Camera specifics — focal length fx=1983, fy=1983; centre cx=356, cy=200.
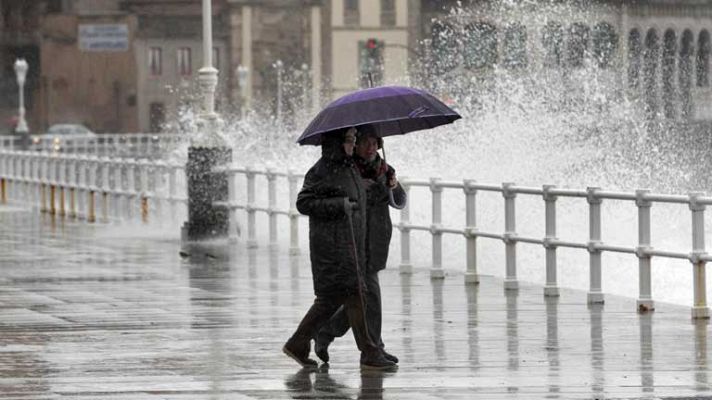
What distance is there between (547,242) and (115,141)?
73.2 meters

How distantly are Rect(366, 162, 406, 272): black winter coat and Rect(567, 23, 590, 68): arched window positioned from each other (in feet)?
262

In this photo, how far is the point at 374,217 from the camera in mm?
13242

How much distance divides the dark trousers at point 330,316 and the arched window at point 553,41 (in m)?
72.7

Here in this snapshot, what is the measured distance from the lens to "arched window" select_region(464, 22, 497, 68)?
9712 centimetres

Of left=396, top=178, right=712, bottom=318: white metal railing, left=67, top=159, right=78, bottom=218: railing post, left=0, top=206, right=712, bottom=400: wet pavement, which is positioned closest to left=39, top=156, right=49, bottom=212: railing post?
left=67, top=159, right=78, bottom=218: railing post

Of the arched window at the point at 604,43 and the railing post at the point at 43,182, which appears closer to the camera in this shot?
the railing post at the point at 43,182

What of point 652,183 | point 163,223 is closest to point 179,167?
point 163,223

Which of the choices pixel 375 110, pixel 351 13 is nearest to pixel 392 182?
pixel 375 110

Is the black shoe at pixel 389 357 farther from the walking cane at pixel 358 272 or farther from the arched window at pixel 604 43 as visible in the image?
the arched window at pixel 604 43

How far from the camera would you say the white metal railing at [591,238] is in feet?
54.0

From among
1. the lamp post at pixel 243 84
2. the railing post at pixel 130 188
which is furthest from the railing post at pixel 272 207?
the lamp post at pixel 243 84

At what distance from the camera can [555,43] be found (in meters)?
93.8

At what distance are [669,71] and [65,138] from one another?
4051 cm

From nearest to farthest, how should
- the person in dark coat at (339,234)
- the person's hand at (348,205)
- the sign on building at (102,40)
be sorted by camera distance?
the person's hand at (348,205) → the person in dark coat at (339,234) → the sign on building at (102,40)
